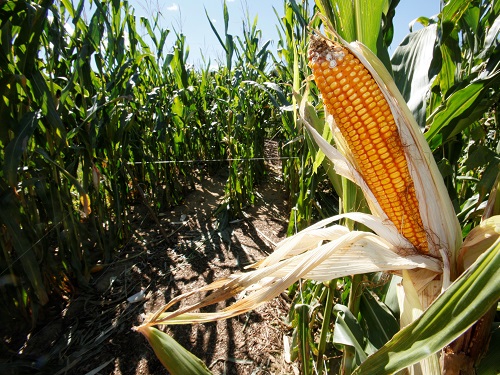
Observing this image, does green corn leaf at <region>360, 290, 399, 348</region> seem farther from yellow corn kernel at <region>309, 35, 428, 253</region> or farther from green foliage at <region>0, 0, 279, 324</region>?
green foliage at <region>0, 0, 279, 324</region>

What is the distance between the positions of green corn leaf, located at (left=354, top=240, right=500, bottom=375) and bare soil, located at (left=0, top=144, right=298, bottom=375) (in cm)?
80

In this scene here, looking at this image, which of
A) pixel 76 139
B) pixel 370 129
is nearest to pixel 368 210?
pixel 370 129

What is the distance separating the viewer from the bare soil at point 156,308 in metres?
1.69

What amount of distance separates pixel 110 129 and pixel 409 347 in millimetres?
2798

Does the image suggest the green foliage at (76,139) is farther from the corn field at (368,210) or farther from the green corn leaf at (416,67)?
the green corn leaf at (416,67)

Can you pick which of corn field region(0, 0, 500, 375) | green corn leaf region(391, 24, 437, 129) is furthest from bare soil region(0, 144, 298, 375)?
green corn leaf region(391, 24, 437, 129)

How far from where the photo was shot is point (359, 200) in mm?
1066

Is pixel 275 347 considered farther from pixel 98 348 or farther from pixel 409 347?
pixel 409 347

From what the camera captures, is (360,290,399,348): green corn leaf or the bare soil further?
the bare soil

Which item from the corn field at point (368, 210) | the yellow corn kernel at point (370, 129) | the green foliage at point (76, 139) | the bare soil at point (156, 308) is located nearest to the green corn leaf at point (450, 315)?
the corn field at point (368, 210)

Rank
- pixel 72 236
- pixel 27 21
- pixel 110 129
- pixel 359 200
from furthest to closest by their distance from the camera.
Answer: pixel 110 129
pixel 72 236
pixel 27 21
pixel 359 200

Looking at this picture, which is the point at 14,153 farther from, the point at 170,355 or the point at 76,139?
the point at 170,355

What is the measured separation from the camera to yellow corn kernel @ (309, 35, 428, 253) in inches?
30.1

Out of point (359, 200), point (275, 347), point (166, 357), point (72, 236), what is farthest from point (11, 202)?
point (359, 200)
